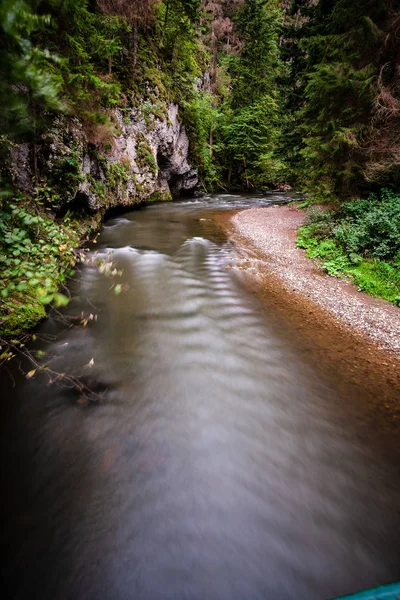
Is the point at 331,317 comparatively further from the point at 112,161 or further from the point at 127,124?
the point at 127,124

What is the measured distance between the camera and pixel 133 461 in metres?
2.93

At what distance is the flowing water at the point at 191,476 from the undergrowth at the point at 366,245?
118 inches

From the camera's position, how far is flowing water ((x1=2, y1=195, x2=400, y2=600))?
2.19 metres

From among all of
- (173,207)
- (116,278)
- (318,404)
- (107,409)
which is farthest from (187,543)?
(173,207)

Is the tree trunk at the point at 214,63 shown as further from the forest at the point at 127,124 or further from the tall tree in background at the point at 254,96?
the forest at the point at 127,124

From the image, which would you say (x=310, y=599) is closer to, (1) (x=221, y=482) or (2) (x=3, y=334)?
(1) (x=221, y=482)

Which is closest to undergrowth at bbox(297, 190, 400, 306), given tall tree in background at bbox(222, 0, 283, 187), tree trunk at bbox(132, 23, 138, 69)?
tree trunk at bbox(132, 23, 138, 69)

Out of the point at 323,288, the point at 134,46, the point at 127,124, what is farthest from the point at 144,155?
the point at 323,288

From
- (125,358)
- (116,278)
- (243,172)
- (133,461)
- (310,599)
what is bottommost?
(310,599)

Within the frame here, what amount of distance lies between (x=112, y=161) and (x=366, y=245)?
32.3 feet

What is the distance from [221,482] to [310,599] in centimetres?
104

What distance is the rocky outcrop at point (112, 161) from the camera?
22.4 ft

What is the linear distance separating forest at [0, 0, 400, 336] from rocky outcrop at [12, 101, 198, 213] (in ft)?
0.18

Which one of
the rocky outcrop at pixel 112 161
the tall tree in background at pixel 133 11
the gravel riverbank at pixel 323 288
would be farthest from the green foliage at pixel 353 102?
the tall tree in background at pixel 133 11
